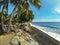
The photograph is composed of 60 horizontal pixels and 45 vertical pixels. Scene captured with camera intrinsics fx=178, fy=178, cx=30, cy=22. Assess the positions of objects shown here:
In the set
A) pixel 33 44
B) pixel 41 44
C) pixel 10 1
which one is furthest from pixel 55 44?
pixel 10 1

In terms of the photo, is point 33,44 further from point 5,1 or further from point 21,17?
point 21,17

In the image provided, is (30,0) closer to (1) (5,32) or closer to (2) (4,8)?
(2) (4,8)

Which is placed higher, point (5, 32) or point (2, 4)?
point (2, 4)

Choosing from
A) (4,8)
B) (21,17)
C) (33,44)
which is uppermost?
(4,8)

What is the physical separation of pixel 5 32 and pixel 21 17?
2683 cm

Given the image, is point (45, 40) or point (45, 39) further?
point (45, 39)

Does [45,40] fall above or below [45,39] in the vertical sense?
above

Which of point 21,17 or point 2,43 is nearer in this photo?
point 2,43

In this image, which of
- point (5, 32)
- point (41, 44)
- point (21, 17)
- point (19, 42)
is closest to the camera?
point (19, 42)

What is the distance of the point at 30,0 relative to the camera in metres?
21.9

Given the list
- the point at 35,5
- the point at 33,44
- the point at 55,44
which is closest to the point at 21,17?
the point at 35,5

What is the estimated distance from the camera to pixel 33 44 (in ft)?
47.3

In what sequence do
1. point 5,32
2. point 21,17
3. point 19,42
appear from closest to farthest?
1. point 19,42
2. point 5,32
3. point 21,17

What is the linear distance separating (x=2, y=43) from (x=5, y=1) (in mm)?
8635
